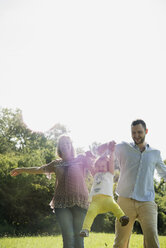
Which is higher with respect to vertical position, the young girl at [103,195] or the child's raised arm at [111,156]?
the child's raised arm at [111,156]

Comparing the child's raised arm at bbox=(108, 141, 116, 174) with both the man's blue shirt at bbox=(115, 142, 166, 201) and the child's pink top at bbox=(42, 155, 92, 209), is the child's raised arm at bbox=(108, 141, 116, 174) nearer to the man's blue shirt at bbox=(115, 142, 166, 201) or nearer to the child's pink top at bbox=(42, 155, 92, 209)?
the man's blue shirt at bbox=(115, 142, 166, 201)

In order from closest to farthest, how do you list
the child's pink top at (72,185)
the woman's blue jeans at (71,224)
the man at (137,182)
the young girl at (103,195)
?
the young girl at (103,195) → the man at (137,182) → the woman's blue jeans at (71,224) → the child's pink top at (72,185)

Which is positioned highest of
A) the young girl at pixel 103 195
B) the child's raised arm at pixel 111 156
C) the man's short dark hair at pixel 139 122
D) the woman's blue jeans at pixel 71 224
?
the man's short dark hair at pixel 139 122

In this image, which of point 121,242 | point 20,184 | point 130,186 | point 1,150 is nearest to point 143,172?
point 130,186

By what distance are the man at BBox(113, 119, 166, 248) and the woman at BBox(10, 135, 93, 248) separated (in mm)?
524

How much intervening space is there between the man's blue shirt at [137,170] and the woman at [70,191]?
19.6 inches

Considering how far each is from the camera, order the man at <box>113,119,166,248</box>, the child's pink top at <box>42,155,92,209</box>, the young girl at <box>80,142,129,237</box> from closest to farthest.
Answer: the young girl at <box>80,142,129,237</box>
the man at <box>113,119,166,248</box>
the child's pink top at <box>42,155,92,209</box>

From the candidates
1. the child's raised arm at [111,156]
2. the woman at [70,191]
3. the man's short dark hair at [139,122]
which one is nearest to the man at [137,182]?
the man's short dark hair at [139,122]

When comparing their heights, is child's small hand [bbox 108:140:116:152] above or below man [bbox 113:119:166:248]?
above

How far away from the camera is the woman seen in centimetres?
446

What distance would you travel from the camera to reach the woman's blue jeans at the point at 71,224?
4.41 meters

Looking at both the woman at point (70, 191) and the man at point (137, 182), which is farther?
the woman at point (70, 191)

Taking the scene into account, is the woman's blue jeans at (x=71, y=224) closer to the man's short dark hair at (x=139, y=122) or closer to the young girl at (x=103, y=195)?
the young girl at (x=103, y=195)

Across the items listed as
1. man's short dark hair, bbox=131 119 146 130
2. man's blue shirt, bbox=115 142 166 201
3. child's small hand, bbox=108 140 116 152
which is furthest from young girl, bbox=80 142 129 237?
man's short dark hair, bbox=131 119 146 130
